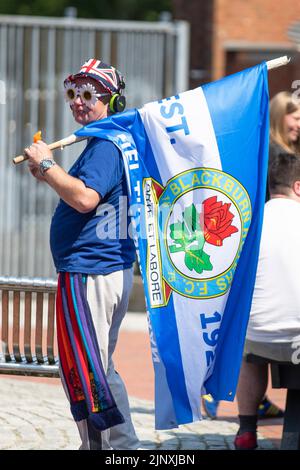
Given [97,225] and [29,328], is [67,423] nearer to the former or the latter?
[29,328]

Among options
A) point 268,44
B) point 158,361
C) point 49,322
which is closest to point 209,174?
point 158,361

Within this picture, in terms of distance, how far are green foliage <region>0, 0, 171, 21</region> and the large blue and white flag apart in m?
34.1

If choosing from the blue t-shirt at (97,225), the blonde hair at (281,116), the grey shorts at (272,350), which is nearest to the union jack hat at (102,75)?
the blue t-shirt at (97,225)

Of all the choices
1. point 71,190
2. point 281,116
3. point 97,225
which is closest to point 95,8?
point 281,116

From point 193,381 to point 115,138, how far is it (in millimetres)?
1158

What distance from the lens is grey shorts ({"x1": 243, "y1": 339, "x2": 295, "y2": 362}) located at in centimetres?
530

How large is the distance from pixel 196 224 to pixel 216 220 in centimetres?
9

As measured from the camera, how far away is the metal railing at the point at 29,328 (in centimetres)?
536

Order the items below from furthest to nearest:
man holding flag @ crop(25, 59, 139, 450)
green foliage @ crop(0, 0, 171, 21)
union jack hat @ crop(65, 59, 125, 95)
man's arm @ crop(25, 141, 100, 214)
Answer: green foliage @ crop(0, 0, 171, 21) < union jack hat @ crop(65, 59, 125, 95) < man holding flag @ crop(25, 59, 139, 450) < man's arm @ crop(25, 141, 100, 214)

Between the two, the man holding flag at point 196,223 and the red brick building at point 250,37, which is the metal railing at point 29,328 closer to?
the man holding flag at point 196,223
